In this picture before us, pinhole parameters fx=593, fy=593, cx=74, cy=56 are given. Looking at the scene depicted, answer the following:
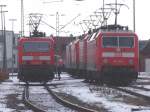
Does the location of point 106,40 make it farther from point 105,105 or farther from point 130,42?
point 105,105

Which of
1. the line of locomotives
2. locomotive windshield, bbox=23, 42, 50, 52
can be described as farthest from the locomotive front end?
locomotive windshield, bbox=23, 42, 50, 52

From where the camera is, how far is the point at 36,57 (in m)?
39.6

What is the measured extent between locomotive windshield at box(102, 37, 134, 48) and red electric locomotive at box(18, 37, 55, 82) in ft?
19.5

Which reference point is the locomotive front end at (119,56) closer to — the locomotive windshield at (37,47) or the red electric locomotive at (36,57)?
the red electric locomotive at (36,57)

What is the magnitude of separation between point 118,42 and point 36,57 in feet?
22.9

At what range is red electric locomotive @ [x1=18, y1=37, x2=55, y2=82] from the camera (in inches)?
1563

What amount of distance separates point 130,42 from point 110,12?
19.5m

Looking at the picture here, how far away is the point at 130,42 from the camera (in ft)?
114

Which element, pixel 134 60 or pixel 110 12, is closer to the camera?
pixel 134 60

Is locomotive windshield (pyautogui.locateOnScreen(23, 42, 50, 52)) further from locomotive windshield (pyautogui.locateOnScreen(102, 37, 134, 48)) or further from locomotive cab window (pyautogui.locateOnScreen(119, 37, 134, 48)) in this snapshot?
locomotive cab window (pyautogui.locateOnScreen(119, 37, 134, 48))

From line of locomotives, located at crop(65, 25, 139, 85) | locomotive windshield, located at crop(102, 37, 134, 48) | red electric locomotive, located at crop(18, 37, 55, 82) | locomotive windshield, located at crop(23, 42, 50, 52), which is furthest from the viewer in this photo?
locomotive windshield, located at crop(23, 42, 50, 52)

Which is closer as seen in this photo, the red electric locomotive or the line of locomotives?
the line of locomotives

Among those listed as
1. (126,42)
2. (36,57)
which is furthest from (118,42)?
(36,57)

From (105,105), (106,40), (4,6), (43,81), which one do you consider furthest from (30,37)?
(4,6)
